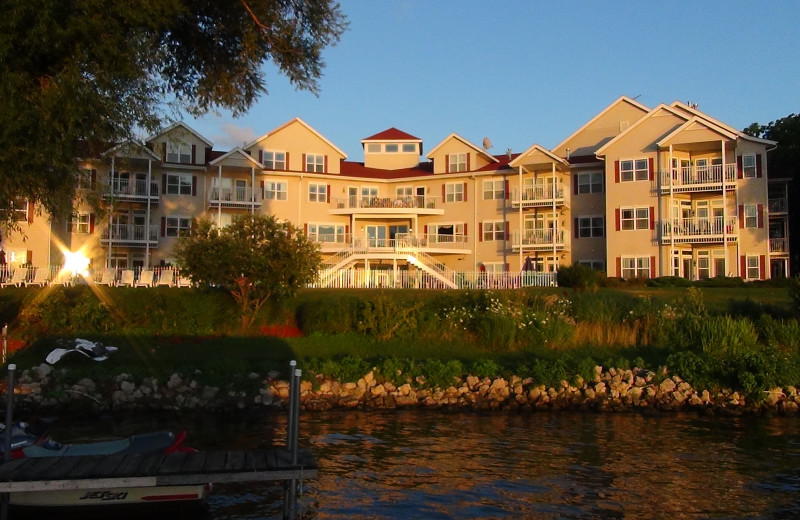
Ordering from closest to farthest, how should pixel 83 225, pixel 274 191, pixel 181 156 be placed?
pixel 83 225
pixel 181 156
pixel 274 191

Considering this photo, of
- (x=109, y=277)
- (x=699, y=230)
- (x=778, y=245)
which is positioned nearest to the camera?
(x=109, y=277)

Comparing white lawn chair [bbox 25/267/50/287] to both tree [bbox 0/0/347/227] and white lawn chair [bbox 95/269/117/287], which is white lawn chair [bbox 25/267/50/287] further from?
tree [bbox 0/0/347/227]

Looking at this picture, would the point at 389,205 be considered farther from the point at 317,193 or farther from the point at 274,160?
the point at 274,160

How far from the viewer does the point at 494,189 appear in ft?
165

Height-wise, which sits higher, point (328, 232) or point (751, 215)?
point (751, 215)

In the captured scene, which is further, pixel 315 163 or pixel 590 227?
pixel 315 163

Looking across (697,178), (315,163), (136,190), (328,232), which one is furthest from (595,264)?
(136,190)

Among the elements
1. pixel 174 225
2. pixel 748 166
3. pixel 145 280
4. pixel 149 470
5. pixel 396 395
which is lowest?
pixel 396 395

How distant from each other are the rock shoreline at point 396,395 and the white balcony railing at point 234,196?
29.3 m

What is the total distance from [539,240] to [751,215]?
12.2m

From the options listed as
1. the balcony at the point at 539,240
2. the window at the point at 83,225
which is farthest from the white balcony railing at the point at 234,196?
the balcony at the point at 539,240

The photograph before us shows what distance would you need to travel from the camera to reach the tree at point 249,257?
2445 centimetres

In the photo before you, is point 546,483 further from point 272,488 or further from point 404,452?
point 272,488

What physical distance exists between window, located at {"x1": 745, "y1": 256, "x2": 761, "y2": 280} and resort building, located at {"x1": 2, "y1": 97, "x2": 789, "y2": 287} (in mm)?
58
